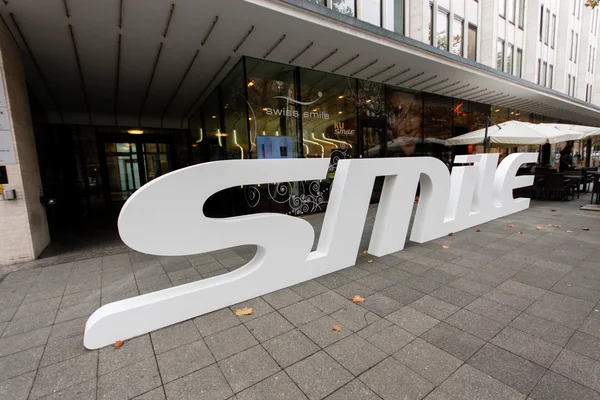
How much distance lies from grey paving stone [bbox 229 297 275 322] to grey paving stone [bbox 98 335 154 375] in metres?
0.85

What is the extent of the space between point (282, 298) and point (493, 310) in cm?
223

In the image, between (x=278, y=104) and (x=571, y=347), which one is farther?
(x=278, y=104)

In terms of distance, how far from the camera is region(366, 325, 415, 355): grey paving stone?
2318mm

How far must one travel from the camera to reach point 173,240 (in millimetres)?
2707

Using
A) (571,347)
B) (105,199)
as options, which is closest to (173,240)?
(571,347)

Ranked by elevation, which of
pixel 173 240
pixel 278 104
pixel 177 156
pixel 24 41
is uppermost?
pixel 24 41

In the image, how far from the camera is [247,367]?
84.3 inches

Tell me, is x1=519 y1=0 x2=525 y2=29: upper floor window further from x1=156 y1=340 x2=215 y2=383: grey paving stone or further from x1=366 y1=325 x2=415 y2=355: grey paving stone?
x1=156 y1=340 x2=215 y2=383: grey paving stone

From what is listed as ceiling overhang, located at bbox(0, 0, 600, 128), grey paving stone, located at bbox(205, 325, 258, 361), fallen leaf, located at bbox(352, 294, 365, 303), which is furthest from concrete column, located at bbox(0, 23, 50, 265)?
fallen leaf, located at bbox(352, 294, 365, 303)

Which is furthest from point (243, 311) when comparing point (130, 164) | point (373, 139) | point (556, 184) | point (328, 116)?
point (130, 164)

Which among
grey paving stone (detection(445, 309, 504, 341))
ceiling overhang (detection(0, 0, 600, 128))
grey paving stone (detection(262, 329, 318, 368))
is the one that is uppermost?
ceiling overhang (detection(0, 0, 600, 128))

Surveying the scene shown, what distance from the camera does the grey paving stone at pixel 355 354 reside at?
2.12 meters

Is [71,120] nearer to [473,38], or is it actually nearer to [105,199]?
[105,199]

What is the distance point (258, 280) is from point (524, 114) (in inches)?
753
